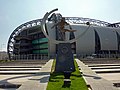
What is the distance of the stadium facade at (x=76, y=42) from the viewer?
6999 centimetres

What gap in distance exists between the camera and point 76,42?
70.2 m

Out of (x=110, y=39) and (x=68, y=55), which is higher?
(x=110, y=39)

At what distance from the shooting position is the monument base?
17.8 metres

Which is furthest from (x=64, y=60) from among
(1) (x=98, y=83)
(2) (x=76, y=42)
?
(2) (x=76, y=42)

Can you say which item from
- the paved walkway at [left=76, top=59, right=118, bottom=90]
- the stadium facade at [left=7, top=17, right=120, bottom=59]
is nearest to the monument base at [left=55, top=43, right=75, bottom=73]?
the paved walkway at [left=76, top=59, right=118, bottom=90]

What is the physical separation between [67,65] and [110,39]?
59591 millimetres

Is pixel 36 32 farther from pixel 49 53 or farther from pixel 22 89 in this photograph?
pixel 22 89

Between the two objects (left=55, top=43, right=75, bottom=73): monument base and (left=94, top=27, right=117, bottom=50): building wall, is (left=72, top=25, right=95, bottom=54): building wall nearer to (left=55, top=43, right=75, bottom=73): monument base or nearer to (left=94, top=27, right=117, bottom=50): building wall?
(left=94, top=27, right=117, bottom=50): building wall

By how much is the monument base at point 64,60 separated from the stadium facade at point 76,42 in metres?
49.4

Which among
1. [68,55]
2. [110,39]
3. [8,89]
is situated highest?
[110,39]

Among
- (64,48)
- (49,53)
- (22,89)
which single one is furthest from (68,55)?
(49,53)

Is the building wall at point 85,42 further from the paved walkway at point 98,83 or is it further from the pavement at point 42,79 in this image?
the paved walkway at point 98,83

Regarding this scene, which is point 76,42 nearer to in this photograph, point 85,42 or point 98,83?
point 85,42

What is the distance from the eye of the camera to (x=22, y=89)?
34.1ft
